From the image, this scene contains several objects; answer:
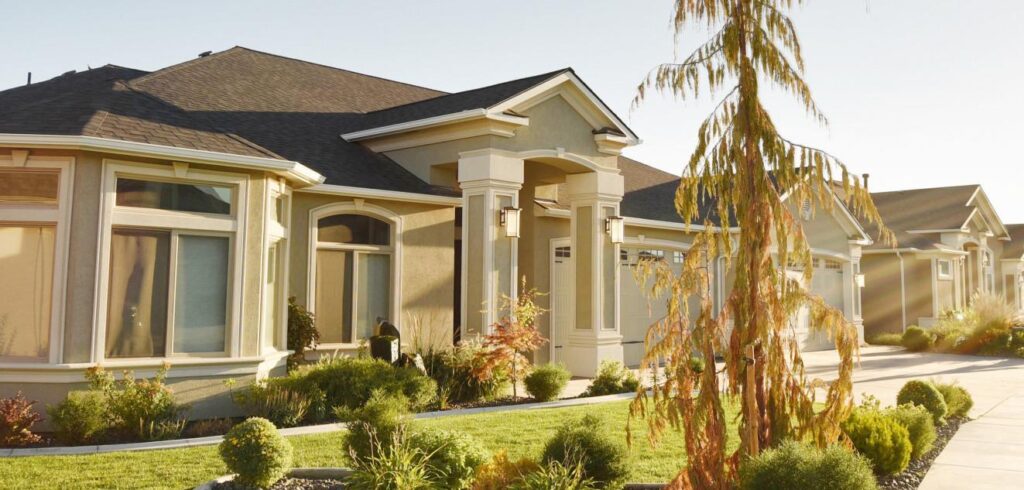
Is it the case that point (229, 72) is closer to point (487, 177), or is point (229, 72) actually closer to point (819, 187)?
point (487, 177)

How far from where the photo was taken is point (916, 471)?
7477 millimetres

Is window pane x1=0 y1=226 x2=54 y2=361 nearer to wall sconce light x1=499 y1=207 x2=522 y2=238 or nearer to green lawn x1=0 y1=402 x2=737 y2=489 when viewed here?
green lawn x1=0 y1=402 x2=737 y2=489

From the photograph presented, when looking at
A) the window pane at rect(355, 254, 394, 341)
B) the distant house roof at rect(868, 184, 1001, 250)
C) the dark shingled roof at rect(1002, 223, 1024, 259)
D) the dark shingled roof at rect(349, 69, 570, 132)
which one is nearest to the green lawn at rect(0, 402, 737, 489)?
the window pane at rect(355, 254, 394, 341)

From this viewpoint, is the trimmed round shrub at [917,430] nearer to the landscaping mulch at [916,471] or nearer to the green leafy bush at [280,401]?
the landscaping mulch at [916,471]

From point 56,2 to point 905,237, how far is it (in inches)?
1114

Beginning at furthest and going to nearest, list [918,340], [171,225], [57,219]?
[918,340], [171,225], [57,219]

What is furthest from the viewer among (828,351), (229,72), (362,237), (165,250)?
(828,351)

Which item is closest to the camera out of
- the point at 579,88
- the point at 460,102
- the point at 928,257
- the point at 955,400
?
the point at 955,400

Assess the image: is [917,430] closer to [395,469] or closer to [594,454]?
[594,454]

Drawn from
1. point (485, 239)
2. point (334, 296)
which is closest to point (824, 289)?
point (485, 239)

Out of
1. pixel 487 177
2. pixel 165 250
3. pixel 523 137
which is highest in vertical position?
pixel 523 137

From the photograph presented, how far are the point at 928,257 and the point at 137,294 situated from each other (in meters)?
27.1

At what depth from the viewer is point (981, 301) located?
2308 centimetres

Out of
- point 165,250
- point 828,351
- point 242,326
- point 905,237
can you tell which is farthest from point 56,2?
point 905,237
